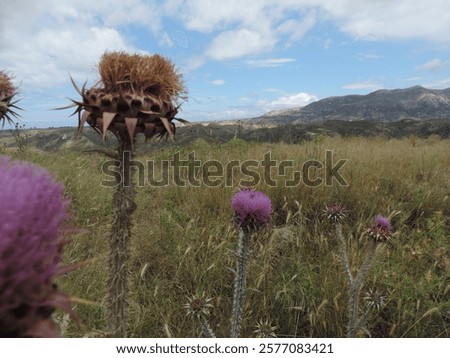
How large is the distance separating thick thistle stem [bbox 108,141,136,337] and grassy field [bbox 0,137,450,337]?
0.09 metres

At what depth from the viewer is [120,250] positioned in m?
2.19

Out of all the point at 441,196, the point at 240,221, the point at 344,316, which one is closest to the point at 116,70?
the point at 240,221

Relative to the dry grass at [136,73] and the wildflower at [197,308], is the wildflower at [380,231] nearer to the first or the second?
the wildflower at [197,308]

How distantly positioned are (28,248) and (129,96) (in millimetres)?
1671

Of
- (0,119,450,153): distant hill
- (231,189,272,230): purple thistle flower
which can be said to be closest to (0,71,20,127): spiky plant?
(0,119,450,153): distant hill

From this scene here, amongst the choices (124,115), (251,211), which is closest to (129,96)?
(124,115)

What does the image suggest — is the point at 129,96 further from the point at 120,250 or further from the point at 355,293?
the point at 355,293

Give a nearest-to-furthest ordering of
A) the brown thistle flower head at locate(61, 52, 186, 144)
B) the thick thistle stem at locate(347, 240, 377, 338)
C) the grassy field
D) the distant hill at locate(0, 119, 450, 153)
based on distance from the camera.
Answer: the brown thistle flower head at locate(61, 52, 186, 144), the distant hill at locate(0, 119, 450, 153), the thick thistle stem at locate(347, 240, 377, 338), the grassy field

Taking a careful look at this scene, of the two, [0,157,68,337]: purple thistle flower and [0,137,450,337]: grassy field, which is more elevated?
[0,157,68,337]: purple thistle flower

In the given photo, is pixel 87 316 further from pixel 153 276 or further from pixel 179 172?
pixel 179 172

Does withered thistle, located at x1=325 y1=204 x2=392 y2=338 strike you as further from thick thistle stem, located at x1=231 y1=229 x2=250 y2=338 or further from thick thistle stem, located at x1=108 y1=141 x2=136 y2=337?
thick thistle stem, located at x1=108 y1=141 x2=136 y2=337

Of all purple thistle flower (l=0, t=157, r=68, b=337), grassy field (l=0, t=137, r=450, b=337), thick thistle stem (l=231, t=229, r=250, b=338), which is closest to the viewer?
purple thistle flower (l=0, t=157, r=68, b=337)

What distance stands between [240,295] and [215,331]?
1.24 meters

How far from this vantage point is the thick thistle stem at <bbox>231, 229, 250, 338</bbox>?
2.96 m
